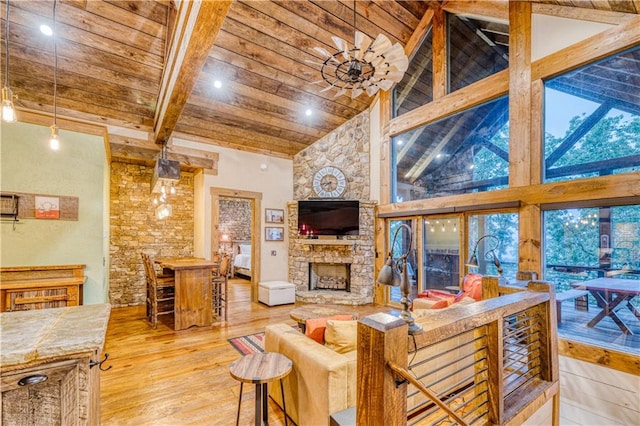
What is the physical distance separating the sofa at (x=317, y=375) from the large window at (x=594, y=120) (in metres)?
3.57

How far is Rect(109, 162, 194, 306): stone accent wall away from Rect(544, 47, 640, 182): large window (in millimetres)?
6899

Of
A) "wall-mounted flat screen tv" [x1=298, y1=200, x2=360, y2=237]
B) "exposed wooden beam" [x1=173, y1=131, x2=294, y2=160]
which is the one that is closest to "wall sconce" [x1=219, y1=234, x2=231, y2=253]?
"exposed wooden beam" [x1=173, y1=131, x2=294, y2=160]

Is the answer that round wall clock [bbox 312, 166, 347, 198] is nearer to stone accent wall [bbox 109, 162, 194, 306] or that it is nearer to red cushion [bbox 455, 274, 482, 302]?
stone accent wall [bbox 109, 162, 194, 306]

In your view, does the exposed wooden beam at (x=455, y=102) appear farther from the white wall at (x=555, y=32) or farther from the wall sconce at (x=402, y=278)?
the wall sconce at (x=402, y=278)

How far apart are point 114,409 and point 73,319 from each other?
1483mm

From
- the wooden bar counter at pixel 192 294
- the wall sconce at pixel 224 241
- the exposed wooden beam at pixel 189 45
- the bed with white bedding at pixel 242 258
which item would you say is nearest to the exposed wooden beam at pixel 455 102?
the exposed wooden beam at pixel 189 45

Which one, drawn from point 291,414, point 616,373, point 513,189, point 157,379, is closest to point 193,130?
point 157,379

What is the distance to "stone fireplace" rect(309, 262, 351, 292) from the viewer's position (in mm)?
6656

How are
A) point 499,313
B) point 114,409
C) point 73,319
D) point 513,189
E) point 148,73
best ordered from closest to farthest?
point 73,319 → point 499,313 → point 114,409 → point 513,189 → point 148,73

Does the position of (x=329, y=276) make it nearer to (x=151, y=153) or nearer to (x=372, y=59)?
(x=151, y=153)

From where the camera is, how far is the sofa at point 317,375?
1884mm

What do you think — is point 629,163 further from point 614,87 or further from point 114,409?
point 114,409

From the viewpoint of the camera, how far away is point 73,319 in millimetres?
1606

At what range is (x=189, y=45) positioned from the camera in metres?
2.72
